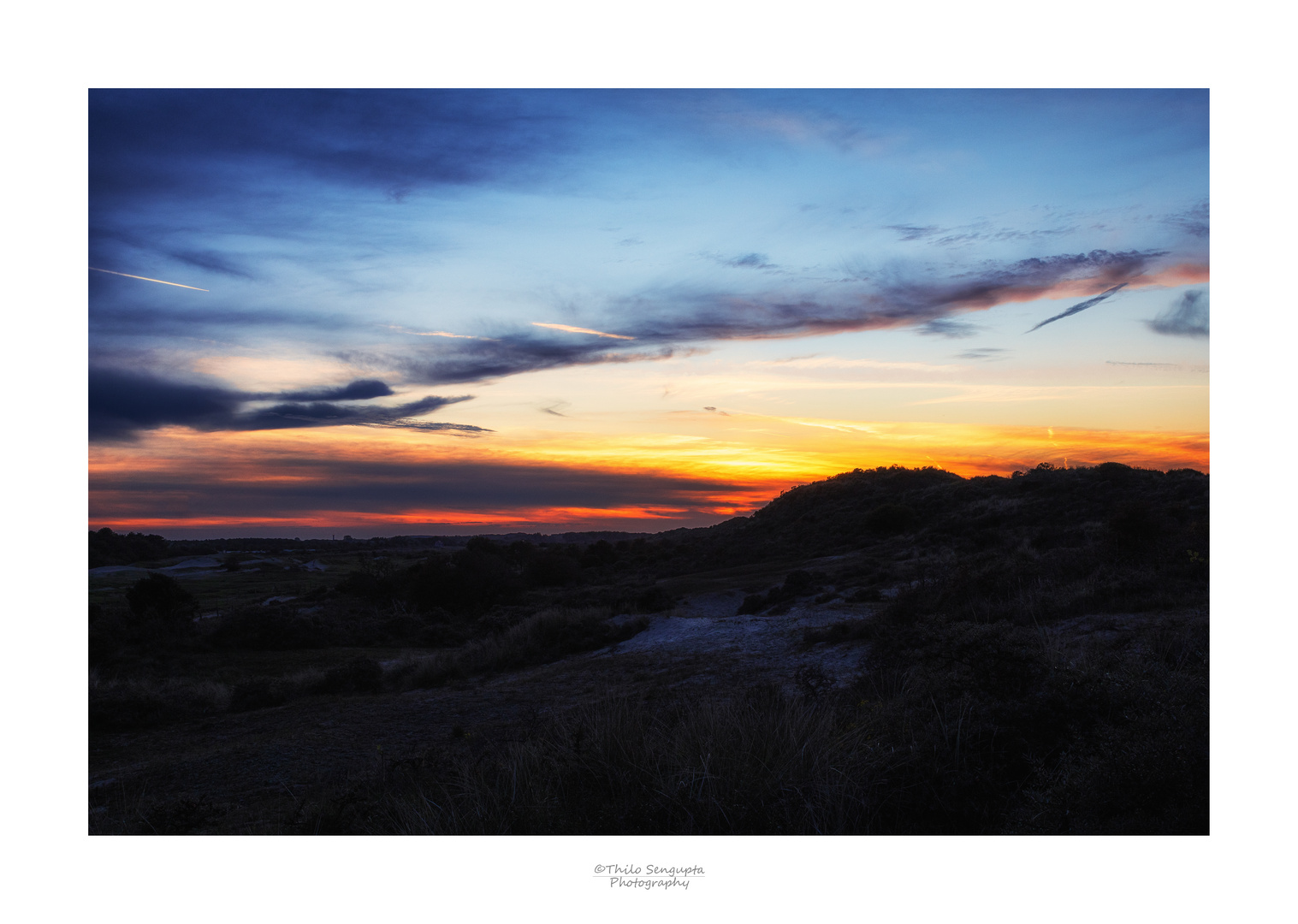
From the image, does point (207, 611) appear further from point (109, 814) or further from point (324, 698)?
point (109, 814)

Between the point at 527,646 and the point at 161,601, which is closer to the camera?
the point at 527,646

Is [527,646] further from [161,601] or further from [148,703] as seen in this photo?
[161,601]

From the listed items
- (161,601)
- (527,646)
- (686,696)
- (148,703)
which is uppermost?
(686,696)

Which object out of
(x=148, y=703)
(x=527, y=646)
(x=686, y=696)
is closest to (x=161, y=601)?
(x=148, y=703)

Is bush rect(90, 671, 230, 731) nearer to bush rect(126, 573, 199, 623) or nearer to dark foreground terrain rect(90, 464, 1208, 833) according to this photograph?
dark foreground terrain rect(90, 464, 1208, 833)

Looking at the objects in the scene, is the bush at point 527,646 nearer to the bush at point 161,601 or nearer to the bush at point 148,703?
the bush at point 148,703

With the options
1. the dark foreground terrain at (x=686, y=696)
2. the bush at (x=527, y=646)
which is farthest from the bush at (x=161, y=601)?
the bush at (x=527, y=646)

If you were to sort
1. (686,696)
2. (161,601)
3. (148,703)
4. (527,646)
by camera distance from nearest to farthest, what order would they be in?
(686,696)
(148,703)
(527,646)
(161,601)

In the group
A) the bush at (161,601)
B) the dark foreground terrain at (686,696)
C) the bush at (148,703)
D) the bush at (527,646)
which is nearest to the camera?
the dark foreground terrain at (686,696)
